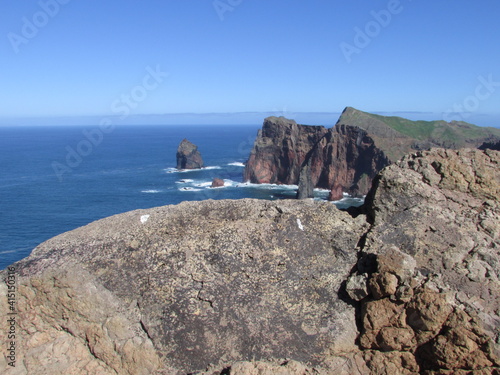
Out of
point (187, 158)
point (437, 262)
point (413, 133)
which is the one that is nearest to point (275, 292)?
point (437, 262)

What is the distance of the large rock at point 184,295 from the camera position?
11484mm

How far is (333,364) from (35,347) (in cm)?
792

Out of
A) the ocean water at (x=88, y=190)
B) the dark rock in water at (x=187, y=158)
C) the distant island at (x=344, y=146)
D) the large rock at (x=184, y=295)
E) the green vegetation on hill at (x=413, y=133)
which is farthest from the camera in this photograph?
the dark rock in water at (x=187, y=158)

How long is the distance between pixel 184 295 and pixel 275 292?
259cm

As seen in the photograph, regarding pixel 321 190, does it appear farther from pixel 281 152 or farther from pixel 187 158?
pixel 187 158

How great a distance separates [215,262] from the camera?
41.8 ft

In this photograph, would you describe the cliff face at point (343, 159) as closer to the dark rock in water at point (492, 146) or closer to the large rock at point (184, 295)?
the dark rock in water at point (492, 146)

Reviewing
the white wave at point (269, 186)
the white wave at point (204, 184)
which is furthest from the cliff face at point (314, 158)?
the white wave at point (204, 184)

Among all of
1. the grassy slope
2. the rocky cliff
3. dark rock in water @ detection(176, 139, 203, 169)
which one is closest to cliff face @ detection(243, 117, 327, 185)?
the grassy slope

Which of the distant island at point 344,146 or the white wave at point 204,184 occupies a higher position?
the distant island at point 344,146

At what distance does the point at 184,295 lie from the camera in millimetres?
12164

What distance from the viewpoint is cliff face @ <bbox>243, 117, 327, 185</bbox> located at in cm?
11056

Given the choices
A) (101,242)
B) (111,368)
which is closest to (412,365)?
(111,368)

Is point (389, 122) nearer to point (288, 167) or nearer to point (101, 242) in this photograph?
point (288, 167)
